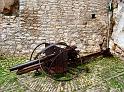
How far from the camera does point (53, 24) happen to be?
27.3 ft

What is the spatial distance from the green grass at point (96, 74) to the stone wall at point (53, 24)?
64 cm

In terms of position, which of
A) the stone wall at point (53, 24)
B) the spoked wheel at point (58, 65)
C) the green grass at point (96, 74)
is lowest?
the green grass at point (96, 74)

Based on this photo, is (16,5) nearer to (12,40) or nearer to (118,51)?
(12,40)

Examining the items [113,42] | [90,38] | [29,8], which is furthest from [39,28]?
[113,42]

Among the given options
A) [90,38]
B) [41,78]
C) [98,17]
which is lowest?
[41,78]

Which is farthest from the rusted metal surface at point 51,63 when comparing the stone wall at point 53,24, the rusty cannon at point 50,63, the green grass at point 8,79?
the stone wall at point 53,24

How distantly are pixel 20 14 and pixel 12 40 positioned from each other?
0.75m

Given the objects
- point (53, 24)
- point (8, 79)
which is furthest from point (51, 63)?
point (53, 24)

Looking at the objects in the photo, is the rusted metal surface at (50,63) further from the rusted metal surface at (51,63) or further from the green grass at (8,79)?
the green grass at (8,79)

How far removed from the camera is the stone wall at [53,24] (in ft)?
27.2

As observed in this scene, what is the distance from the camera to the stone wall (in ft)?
27.2

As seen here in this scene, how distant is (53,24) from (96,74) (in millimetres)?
2046

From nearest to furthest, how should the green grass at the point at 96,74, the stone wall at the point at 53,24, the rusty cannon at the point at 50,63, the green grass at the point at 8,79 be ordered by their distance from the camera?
the green grass at the point at 8,79 → the green grass at the point at 96,74 → the rusty cannon at the point at 50,63 → the stone wall at the point at 53,24

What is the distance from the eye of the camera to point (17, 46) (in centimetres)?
823
